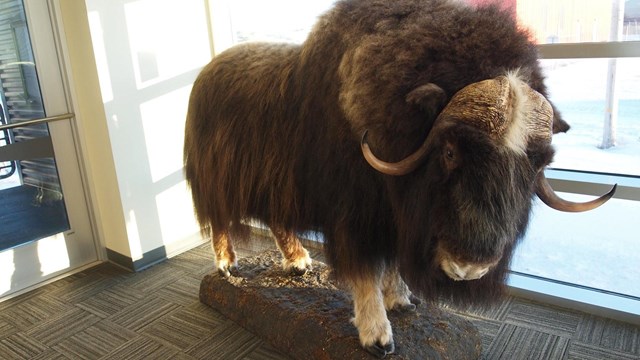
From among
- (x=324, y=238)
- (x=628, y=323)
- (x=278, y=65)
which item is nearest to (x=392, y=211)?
(x=324, y=238)

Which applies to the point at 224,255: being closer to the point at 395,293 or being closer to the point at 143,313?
the point at 143,313

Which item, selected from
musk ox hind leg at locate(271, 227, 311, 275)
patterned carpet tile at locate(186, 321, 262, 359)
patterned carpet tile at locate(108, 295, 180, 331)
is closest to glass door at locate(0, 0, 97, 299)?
patterned carpet tile at locate(108, 295, 180, 331)

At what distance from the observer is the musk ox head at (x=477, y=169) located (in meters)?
1.32

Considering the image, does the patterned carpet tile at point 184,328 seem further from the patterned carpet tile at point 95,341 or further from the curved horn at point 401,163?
the curved horn at point 401,163

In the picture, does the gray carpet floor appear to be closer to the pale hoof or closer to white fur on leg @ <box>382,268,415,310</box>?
white fur on leg @ <box>382,268,415,310</box>

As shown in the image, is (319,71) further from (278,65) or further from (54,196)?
(54,196)

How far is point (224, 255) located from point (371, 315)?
109cm

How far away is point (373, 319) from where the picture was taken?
1.96 meters

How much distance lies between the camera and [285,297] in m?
2.44

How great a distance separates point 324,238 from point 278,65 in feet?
2.47

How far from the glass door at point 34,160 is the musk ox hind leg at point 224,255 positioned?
45.9 inches

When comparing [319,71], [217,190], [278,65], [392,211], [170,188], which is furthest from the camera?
[170,188]

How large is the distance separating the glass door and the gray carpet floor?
0.68ft

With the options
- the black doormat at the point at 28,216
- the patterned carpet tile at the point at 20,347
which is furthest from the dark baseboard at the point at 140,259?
the patterned carpet tile at the point at 20,347
